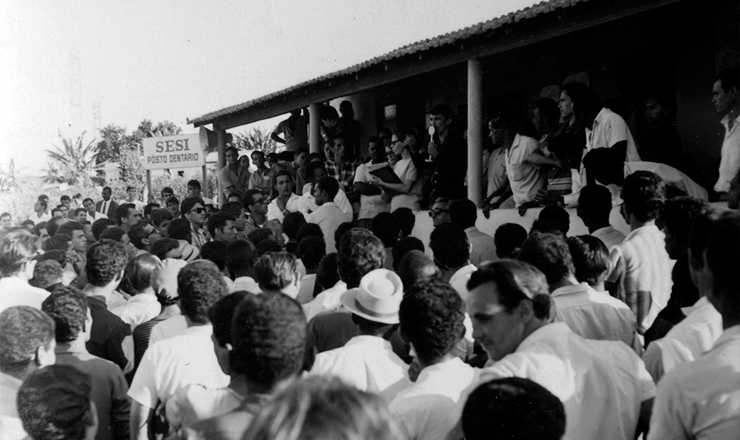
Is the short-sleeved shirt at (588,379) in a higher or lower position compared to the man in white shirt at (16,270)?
lower

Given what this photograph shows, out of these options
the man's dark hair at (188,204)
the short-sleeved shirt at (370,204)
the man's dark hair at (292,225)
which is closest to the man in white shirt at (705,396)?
the man's dark hair at (292,225)

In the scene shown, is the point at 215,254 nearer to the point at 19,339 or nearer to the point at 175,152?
the point at 19,339

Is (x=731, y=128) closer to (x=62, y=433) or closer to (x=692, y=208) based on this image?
(x=692, y=208)

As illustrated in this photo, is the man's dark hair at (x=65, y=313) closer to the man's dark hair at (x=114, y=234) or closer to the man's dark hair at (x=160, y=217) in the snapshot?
the man's dark hair at (x=114, y=234)

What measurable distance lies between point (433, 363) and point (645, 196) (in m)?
2.29

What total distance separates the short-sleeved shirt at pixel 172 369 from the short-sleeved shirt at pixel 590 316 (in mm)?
1600

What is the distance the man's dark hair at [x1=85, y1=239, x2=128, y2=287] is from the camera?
4359 millimetres

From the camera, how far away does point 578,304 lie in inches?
127

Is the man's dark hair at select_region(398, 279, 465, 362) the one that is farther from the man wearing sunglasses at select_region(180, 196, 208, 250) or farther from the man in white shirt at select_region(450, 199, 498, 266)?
the man wearing sunglasses at select_region(180, 196, 208, 250)

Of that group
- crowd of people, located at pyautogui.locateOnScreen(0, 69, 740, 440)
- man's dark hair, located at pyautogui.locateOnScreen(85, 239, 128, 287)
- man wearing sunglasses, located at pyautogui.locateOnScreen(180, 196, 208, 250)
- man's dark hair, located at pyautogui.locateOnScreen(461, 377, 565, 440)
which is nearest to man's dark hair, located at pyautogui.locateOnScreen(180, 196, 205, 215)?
man wearing sunglasses, located at pyautogui.locateOnScreen(180, 196, 208, 250)

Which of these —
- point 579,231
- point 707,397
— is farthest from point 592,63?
point 707,397

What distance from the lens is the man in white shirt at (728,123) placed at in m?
5.36

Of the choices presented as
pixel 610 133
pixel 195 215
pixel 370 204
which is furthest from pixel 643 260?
pixel 195 215

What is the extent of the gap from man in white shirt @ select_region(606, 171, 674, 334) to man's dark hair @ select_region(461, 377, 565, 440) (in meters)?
2.43
